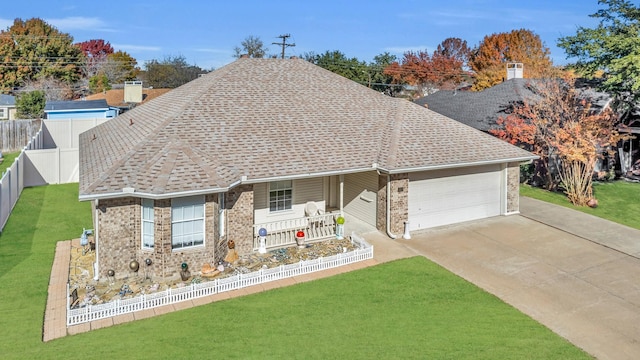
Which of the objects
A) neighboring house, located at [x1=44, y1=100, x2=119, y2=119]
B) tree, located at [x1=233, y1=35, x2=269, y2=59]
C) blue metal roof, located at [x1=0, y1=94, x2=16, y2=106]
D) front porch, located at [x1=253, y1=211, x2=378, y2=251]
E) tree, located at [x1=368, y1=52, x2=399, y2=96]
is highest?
tree, located at [x1=233, y1=35, x2=269, y2=59]

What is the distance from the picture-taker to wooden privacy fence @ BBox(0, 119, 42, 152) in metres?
31.9

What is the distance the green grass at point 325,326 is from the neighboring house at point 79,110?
26972 mm

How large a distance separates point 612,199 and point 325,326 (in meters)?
18.8

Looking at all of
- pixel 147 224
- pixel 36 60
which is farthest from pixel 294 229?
pixel 36 60

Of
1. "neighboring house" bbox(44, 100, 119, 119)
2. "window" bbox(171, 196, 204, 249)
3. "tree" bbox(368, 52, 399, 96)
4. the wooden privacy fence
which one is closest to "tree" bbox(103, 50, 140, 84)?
"neighboring house" bbox(44, 100, 119, 119)

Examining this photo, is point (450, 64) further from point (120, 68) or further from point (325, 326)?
point (325, 326)

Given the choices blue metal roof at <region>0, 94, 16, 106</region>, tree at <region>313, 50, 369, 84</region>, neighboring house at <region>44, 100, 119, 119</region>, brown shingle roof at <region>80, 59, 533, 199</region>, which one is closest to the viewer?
brown shingle roof at <region>80, 59, 533, 199</region>

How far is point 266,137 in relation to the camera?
1572 centimetres

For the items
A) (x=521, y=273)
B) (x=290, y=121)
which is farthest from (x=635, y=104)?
(x=290, y=121)

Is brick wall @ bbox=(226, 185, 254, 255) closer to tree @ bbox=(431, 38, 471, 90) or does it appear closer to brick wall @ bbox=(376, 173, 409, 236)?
brick wall @ bbox=(376, 173, 409, 236)

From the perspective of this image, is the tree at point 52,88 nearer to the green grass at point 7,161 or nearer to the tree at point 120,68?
the tree at point 120,68

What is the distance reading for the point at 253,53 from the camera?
67.8m

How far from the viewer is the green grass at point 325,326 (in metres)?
8.51

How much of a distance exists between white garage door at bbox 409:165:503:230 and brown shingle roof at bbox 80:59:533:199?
0.78m
